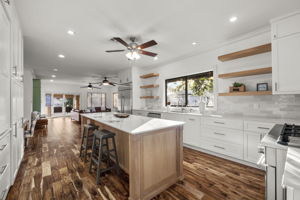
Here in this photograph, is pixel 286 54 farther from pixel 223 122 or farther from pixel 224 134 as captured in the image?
pixel 224 134

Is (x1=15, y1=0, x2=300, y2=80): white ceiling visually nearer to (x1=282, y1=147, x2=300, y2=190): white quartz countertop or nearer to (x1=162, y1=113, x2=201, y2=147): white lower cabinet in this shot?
(x1=162, y1=113, x2=201, y2=147): white lower cabinet

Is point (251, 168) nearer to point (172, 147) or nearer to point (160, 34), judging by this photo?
point (172, 147)

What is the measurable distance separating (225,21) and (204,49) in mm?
1219

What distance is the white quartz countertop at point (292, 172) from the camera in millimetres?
560

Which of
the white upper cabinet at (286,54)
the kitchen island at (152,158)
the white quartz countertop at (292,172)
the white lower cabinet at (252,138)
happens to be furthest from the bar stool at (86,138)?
the white upper cabinet at (286,54)

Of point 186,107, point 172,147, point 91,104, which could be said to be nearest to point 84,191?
point 172,147

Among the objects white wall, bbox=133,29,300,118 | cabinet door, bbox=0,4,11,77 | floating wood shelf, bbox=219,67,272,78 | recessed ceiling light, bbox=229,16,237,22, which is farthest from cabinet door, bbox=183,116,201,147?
cabinet door, bbox=0,4,11,77

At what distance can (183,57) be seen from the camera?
413 centimetres

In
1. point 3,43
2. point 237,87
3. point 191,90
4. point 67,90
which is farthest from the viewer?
point 67,90

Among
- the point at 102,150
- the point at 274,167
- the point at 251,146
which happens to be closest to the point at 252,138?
the point at 251,146

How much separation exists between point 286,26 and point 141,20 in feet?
7.64

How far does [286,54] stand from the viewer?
2.08 meters

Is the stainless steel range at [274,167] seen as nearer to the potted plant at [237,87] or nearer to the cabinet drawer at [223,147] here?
the cabinet drawer at [223,147]

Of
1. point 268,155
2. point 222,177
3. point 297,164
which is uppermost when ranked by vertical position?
point 297,164
